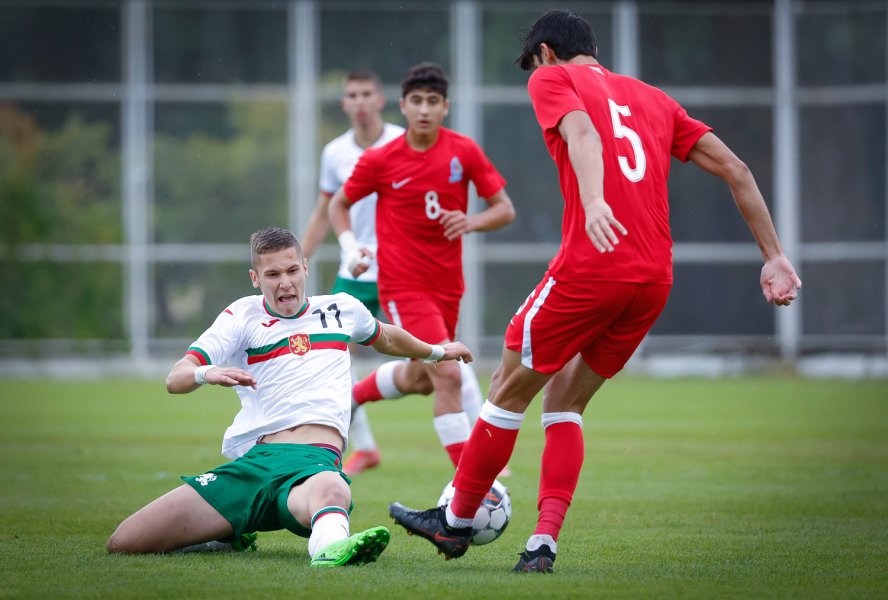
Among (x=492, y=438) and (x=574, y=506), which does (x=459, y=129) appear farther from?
(x=492, y=438)

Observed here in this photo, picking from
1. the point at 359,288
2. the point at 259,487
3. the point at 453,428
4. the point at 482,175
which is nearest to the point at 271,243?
the point at 259,487

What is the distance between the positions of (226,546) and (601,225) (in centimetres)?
218

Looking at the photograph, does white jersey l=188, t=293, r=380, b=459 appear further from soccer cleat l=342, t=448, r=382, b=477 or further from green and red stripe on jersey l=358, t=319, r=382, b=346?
soccer cleat l=342, t=448, r=382, b=477

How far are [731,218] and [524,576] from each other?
17571 mm

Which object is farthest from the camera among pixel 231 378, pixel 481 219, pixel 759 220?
pixel 481 219

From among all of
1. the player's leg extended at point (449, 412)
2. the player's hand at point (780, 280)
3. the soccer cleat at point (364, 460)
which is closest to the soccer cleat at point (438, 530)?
the player's hand at point (780, 280)

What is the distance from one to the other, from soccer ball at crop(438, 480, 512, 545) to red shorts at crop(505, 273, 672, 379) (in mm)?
690

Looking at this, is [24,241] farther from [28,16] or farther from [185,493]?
[185,493]

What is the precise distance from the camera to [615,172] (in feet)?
15.9

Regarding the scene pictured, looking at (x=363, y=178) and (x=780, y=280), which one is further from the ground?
(x=363, y=178)

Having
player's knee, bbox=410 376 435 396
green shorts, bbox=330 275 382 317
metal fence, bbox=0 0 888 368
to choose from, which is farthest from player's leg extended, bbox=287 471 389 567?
metal fence, bbox=0 0 888 368

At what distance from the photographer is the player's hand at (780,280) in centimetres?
496

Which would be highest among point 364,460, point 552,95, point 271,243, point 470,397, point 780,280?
point 552,95

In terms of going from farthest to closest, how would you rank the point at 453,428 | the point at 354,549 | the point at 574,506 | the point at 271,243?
1. the point at 453,428
2. the point at 574,506
3. the point at 271,243
4. the point at 354,549
